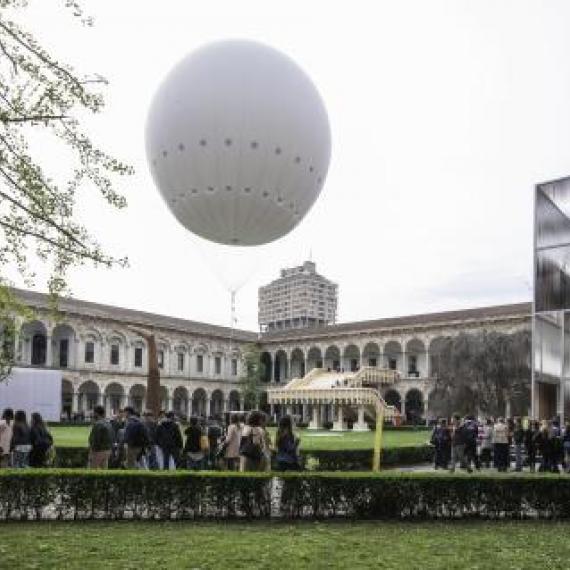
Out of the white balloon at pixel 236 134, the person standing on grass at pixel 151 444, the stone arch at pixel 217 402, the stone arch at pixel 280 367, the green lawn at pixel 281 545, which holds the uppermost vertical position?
the white balloon at pixel 236 134

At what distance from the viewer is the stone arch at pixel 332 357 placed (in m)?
58.4

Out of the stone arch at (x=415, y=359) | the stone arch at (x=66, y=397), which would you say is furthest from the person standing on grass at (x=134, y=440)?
the stone arch at (x=415, y=359)

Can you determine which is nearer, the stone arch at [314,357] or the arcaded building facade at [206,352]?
the arcaded building facade at [206,352]

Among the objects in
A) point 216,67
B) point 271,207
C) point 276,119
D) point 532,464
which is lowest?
point 532,464

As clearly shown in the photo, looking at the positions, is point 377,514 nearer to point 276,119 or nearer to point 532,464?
point 276,119

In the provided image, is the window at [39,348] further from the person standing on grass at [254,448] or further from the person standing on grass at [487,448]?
the person standing on grass at [254,448]

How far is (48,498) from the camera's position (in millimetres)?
8922

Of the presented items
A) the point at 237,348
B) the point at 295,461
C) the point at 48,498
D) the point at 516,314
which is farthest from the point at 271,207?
the point at 237,348

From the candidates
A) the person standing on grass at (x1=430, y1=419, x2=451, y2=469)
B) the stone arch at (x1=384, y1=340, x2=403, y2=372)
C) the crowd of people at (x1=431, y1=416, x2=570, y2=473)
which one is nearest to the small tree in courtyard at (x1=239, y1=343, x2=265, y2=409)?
the stone arch at (x1=384, y1=340, x2=403, y2=372)

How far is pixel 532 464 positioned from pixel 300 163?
10647 mm

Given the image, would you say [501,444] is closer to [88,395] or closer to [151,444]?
[151,444]

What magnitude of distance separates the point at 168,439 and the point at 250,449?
7.99 feet

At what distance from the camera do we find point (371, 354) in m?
56.2

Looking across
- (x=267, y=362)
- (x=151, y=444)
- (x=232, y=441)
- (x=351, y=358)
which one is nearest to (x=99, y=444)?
(x=151, y=444)
